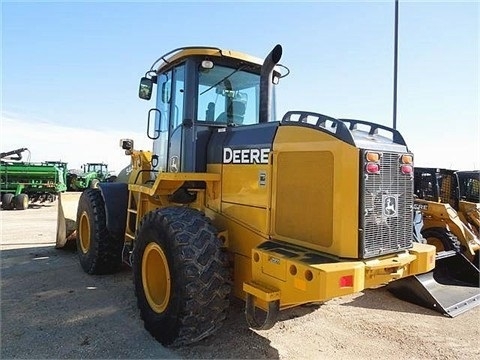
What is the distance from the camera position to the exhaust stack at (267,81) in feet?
13.7

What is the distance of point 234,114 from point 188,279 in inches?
83.8

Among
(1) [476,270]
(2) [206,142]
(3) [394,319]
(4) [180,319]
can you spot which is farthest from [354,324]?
(1) [476,270]

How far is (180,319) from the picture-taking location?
337 centimetres

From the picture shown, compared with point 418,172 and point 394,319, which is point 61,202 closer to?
point 394,319

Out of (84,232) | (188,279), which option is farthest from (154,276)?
(84,232)

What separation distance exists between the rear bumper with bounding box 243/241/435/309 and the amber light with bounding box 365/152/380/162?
2.65 ft

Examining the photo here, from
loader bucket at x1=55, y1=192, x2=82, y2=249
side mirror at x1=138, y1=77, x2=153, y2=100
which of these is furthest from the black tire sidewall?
loader bucket at x1=55, y1=192, x2=82, y2=249

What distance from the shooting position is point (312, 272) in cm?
280

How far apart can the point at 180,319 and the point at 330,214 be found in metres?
1.58

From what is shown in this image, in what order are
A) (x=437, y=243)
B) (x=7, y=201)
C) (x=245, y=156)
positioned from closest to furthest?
1. (x=245, y=156)
2. (x=437, y=243)
3. (x=7, y=201)

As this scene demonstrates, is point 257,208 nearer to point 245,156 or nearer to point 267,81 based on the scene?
point 245,156

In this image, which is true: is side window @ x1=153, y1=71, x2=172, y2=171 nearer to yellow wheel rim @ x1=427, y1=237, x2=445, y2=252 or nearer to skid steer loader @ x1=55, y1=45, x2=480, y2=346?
skid steer loader @ x1=55, y1=45, x2=480, y2=346

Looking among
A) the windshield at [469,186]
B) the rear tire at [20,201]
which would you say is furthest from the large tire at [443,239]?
the rear tire at [20,201]

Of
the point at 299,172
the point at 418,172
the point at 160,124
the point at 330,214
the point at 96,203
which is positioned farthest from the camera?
the point at 418,172
